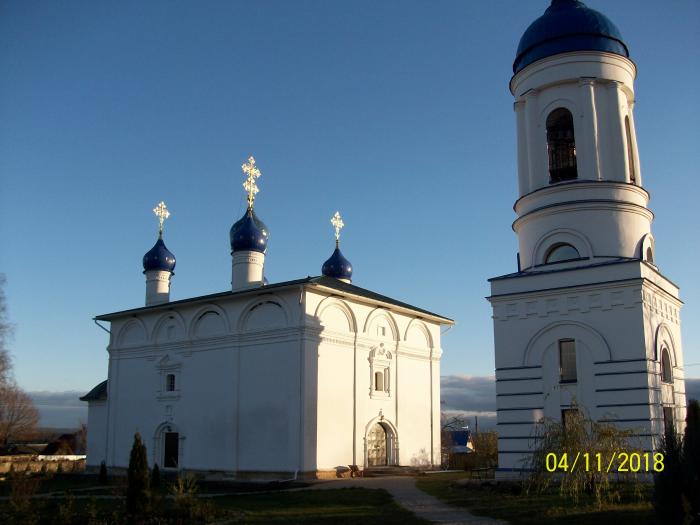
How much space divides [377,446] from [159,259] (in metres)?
10.6

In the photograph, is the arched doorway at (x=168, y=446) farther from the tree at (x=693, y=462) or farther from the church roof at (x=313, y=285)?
the tree at (x=693, y=462)

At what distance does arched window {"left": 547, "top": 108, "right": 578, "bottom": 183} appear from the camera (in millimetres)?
16969

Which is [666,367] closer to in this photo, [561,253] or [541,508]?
[561,253]

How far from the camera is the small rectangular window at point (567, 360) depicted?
15.4 metres

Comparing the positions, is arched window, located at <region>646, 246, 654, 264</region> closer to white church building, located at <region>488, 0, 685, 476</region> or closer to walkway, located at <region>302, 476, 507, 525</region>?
white church building, located at <region>488, 0, 685, 476</region>

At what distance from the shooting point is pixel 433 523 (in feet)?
35.5

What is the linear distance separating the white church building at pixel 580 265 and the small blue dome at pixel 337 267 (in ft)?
33.5

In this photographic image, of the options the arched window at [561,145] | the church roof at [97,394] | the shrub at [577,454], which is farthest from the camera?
the church roof at [97,394]

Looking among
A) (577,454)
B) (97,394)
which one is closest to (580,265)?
(577,454)

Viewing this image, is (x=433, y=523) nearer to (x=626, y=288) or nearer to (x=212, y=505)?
(x=212, y=505)

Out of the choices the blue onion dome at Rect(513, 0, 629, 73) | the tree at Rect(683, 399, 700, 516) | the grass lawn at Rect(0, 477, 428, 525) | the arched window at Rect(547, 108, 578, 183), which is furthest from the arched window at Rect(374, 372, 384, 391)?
the tree at Rect(683, 399, 700, 516)

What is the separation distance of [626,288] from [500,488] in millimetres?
4791

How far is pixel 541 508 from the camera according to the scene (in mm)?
11523

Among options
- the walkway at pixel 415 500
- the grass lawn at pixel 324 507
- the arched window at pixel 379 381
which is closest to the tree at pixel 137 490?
the grass lawn at pixel 324 507
